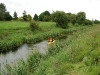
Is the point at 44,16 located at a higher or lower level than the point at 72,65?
higher

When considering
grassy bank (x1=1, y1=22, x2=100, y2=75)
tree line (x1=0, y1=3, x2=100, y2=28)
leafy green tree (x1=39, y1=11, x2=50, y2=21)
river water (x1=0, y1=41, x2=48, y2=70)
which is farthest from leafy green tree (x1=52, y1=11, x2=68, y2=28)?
grassy bank (x1=1, y1=22, x2=100, y2=75)

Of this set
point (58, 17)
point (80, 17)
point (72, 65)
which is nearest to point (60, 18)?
point (58, 17)

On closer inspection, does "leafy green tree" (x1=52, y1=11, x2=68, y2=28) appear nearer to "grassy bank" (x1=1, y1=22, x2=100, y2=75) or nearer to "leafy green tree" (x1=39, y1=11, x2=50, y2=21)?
"leafy green tree" (x1=39, y1=11, x2=50, y2=21)

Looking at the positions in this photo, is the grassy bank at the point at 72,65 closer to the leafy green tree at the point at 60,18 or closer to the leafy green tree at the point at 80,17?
the leafy green tree at the point at 60,18

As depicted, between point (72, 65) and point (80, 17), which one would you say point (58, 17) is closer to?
point (80, 17)

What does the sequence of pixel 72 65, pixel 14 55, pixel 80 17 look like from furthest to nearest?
pixel 80 17
pixel 14 55
pixel 72 65

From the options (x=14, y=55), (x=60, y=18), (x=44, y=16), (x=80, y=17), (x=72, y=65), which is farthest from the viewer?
(x=44, y=16)

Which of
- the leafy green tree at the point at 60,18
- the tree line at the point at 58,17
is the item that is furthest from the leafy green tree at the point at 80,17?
the leafy green tree at the point at 60,18

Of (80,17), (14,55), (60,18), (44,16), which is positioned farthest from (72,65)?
(44,16)

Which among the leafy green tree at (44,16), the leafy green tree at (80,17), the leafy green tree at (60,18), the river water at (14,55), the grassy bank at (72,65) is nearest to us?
the grassy bank at (72,65)

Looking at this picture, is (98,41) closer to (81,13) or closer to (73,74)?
(73,74)

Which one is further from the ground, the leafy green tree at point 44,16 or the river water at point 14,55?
the leafy green tree at point 44,16

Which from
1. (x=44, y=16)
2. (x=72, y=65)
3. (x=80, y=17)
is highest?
(x=44, y=16)

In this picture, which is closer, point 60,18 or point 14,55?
point 14,55
